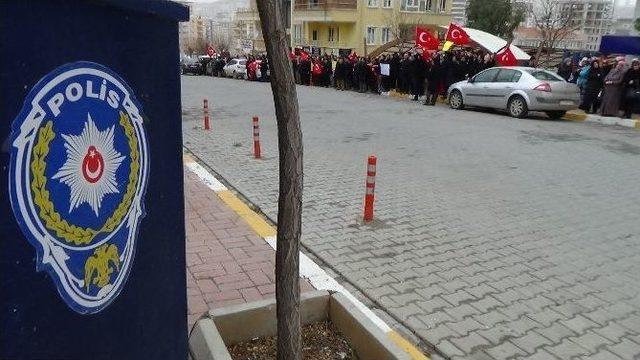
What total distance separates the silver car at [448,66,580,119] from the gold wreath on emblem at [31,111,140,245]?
14.9 m

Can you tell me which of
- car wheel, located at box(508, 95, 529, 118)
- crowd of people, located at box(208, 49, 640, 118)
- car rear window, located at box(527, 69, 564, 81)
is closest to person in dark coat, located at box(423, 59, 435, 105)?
crowd of people, located at box(208, 49, 640, 118)

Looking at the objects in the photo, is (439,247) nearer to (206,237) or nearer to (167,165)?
(206,237)

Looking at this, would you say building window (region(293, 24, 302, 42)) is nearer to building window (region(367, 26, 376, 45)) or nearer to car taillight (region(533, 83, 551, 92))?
building window (region(367, 26, 376, 45))

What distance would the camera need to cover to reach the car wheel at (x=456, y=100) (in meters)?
17.8

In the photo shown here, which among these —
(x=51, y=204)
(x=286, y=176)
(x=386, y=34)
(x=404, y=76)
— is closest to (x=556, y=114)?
(x=404, y=76)

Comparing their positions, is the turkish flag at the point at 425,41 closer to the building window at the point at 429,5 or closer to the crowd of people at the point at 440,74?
the crowd of people at the point at 440,74

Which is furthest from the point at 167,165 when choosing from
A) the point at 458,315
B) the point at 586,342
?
the point at 586,342

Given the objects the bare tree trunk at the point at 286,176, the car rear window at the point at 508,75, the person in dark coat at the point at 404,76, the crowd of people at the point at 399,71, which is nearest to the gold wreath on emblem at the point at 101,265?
the bare tree trunk at the point at 286,176

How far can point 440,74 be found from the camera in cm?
1894

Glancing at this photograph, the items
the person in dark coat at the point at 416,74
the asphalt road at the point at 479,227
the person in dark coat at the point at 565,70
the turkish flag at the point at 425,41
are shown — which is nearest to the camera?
the asphalt road at the point at 479,227

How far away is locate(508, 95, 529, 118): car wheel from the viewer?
15.5 metres

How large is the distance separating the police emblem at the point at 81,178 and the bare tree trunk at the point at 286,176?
65cm

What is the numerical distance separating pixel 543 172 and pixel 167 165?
804 cm

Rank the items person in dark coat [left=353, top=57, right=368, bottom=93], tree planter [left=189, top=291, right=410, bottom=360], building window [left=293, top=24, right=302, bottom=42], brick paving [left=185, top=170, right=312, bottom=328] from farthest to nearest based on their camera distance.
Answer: building window [left=293, top=24, right=302, bottom=42] → person in dark coat [left=353, top=57, right=368, bottom=93] → brick paving [left=185, top=170, right=312, bottom=328] → tree planter [left=189, top=291, right=410, bottom=360]
